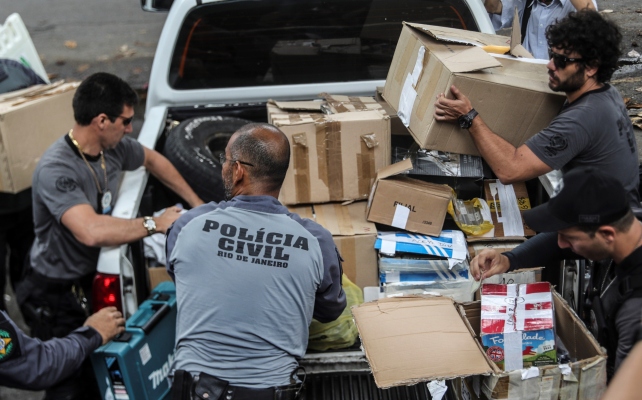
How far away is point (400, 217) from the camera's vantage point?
10.6ft

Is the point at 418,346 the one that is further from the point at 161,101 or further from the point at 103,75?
the point at 161,101

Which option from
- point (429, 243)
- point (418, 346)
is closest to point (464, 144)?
point (429, 243)

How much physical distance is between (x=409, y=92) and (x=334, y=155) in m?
0.47

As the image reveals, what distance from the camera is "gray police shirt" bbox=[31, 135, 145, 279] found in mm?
3314

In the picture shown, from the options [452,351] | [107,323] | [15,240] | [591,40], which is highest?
[591,40]

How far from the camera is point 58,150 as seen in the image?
3436mm

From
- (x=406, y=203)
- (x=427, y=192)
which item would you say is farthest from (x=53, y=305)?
(x=427, y=192)

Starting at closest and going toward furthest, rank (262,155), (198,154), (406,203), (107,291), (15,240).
→ (262,155) → (107,291) → (406,203) → (198,154) → (15,240)

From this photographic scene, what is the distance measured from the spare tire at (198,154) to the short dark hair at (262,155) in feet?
4.43

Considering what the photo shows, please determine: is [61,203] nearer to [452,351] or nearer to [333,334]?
[333,334]

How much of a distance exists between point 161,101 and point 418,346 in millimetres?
2642

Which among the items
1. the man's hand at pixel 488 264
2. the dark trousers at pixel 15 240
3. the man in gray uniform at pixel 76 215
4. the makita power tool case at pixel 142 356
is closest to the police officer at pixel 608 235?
the man's hand at pixel 488 264

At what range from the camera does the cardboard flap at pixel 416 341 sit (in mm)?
2293

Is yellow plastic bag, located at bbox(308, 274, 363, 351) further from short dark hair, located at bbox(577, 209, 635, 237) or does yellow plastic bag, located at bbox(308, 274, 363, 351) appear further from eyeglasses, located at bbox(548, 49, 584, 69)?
eyeglasses, located at bbox(548, 49, 584, 69)
